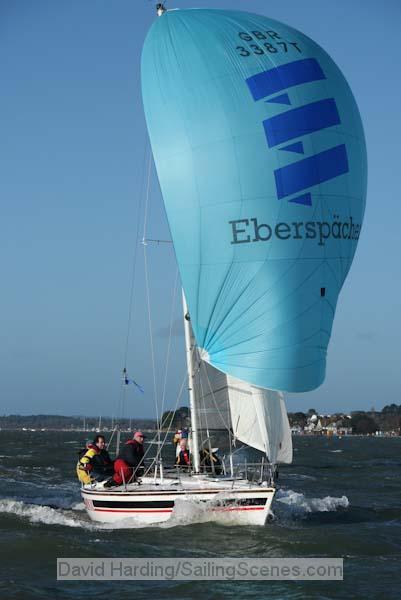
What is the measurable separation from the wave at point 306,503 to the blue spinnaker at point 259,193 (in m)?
5.04

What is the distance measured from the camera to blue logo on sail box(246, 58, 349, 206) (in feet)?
54.0

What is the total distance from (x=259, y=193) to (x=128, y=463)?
18.0 ft

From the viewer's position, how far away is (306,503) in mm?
22594

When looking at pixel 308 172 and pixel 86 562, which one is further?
pixel 308 172

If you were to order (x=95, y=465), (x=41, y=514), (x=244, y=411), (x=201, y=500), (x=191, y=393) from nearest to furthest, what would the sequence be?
(x=201, y=500) < (x=191, y=393) < (x=95, y=465) < (x=244, y=411) < (x=41, y=514)

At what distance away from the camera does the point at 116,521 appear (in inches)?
692

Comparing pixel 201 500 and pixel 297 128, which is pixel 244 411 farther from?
pixel 297 128

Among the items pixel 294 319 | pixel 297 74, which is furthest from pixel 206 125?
pixel 294 319

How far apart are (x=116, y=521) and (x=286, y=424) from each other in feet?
13.8

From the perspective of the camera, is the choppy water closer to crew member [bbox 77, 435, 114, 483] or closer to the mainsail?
crew member [bbox 77, 435, 114, 483]

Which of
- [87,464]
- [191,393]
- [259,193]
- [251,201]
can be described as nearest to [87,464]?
[87,464]

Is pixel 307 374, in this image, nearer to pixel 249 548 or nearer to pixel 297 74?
pixel 249 548

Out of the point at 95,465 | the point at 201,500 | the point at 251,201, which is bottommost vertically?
the point at 201,500

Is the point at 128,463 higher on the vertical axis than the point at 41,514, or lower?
higher
